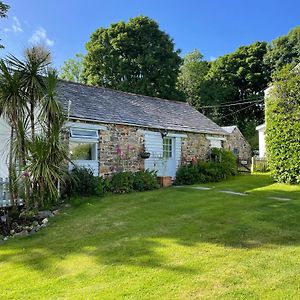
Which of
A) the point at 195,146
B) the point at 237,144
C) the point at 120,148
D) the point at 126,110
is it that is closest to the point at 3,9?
the point at 126,110

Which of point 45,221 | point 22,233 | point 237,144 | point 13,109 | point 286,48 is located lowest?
point 22,233

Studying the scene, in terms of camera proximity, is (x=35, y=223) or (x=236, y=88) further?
(x=236, y=88)

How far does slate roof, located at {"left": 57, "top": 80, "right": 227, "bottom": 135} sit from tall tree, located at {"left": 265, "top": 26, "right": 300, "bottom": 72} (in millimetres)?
22638

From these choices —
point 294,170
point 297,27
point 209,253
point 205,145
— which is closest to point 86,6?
point 205,145

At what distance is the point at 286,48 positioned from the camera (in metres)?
36.5

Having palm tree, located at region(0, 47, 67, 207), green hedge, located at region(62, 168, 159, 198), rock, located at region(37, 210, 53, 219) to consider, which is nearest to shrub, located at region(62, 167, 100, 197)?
green hedge, located at region(62, 168, 159, 198)

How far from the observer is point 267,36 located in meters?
40.7

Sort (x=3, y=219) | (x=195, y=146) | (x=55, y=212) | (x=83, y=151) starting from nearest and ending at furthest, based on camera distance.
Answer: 1. (x=3, y=219)
2. (x=55, y=212)
3. (x=83, y=151)
4. (x=195, y=146)

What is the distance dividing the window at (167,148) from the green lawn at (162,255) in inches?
264

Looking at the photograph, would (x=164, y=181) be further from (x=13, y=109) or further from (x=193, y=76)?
(x=193, y=76)

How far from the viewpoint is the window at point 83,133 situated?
12059mm

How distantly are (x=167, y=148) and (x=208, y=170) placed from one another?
2.26 metres

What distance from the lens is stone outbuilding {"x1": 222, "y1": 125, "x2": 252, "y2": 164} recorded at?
28.7 meters

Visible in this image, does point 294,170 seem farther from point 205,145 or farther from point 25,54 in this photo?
point 25,54
